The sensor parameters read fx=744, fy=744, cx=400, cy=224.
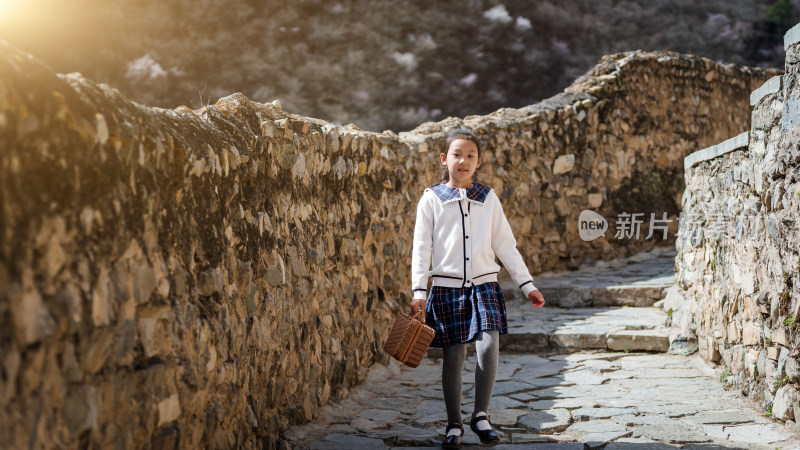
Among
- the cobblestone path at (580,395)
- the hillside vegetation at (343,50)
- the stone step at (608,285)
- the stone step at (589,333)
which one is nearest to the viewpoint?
the cobblestone path at (580,395)

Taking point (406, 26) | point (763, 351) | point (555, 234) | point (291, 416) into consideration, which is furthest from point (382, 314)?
point (406, 26)

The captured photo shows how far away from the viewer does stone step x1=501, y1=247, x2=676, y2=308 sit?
235 inches

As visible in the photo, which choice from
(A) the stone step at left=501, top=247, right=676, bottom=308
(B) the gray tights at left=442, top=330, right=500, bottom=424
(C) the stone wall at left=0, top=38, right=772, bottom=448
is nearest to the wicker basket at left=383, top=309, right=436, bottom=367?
(B) the gray tights at left=442, top=330, right=500, bottom=424

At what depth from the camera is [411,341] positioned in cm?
303

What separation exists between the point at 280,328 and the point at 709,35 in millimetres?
14715

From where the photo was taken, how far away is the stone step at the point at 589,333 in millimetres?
4953

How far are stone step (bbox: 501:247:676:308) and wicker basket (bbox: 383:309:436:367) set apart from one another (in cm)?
334

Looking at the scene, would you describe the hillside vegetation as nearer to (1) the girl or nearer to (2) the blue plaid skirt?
(1) the girl

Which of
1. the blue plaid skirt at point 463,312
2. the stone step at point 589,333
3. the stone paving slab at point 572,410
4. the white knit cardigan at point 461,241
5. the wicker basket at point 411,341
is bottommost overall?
the stone paving slab at point 572,410

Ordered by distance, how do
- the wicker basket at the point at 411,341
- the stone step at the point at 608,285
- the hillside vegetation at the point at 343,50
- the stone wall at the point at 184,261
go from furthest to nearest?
the hillside vegetation at the point at 343,50 → the stone step at the point at 608,285 → the wicker basket at the point at 411,341 → the stone wall at the point at 184,261

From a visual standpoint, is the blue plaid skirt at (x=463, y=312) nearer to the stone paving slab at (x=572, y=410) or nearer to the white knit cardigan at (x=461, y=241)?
the white knit cardigan at (x=461, y=241)

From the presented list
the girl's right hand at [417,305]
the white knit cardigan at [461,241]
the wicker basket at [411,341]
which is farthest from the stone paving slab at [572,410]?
the white knit cardigan at [461,241]

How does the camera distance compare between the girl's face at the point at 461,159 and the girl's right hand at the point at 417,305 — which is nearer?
the girl's right hand at the point at 417,305

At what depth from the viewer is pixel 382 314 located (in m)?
4.64
